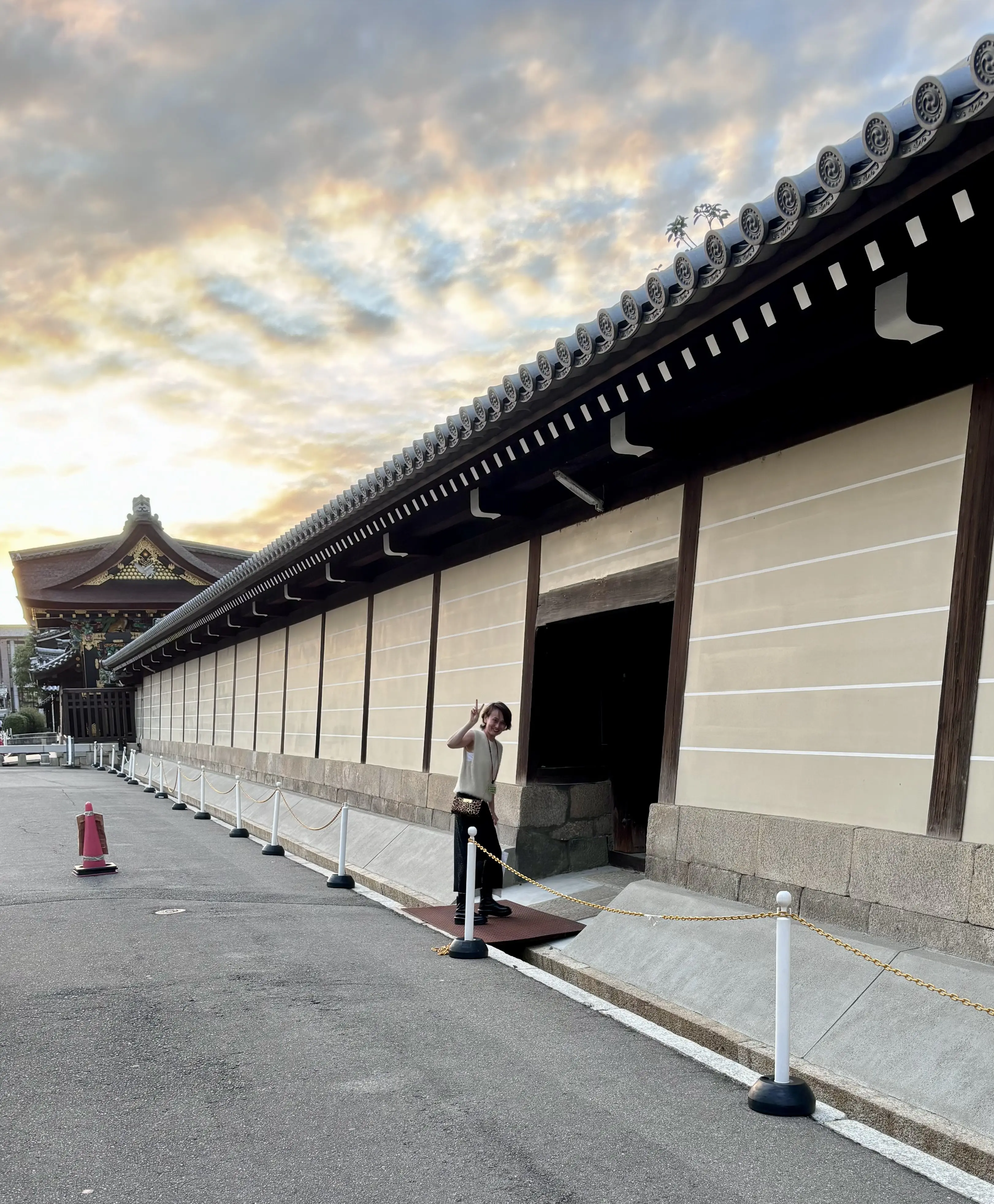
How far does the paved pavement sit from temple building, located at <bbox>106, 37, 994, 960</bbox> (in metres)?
1.74

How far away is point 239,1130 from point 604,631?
23.6 ft

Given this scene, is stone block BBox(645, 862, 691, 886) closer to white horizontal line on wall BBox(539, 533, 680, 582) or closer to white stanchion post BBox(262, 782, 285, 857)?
white horizontal line on wall BBox(539, 533, 680, 582)

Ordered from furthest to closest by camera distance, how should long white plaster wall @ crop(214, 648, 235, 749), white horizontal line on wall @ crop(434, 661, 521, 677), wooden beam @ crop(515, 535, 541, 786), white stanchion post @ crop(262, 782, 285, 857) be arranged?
long white plaster wall @ crop(214, 648, 235, 749) < white stanchion post @ crop(262, 782, 285, 857) < white horizontal line on wall @ crop(434, 661, 521, 677) < wooden beam @ crop(515, 535, 541, 786)

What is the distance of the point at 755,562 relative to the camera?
738 centimetres

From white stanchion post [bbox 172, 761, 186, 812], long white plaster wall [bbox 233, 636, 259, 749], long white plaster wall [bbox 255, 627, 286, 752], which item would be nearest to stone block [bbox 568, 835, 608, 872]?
long white plaster wall [bbox 255, 627, 286, 752]

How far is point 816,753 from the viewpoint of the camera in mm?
6598

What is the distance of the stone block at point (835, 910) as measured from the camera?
5898 mm

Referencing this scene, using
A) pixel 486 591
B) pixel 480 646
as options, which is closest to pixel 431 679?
pixel 480 646

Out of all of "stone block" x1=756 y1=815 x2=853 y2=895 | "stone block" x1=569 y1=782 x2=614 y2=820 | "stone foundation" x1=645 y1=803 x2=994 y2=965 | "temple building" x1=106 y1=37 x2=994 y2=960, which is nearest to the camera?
"temple building" x1=106 y1=37 x2=994 y2=960

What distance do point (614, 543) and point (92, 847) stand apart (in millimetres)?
7459

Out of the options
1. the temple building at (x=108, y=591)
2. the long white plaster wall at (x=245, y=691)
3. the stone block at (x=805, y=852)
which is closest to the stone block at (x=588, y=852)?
the stone block at (x=805, y=852)

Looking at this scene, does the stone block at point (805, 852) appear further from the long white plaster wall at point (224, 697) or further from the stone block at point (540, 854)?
the long white plaster wall at point (224, 697)

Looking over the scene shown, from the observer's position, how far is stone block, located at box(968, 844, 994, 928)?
16.8 ft

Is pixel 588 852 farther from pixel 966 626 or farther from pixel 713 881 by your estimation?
pixel 966 626
